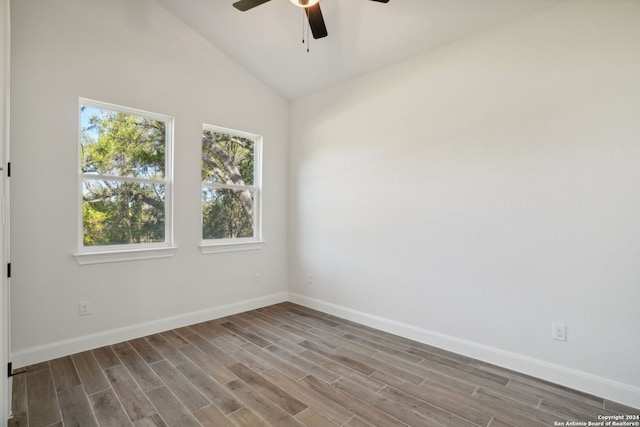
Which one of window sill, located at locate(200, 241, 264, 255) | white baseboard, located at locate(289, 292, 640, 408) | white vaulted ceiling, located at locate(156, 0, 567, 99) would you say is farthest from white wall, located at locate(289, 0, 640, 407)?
window sill, located at locate(200, 241, 264, 255)

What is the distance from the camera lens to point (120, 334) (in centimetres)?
312

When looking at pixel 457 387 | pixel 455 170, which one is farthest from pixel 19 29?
pixel 457 387

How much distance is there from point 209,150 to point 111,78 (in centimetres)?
117

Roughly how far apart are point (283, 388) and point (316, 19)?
272cm

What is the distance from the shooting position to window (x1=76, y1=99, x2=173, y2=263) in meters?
3.03

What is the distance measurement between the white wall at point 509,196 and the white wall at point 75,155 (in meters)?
1.55

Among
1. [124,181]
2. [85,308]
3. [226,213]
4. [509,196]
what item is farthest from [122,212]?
[509,196]

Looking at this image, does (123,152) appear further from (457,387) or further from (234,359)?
(457,387)

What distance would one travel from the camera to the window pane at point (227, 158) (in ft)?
12.7

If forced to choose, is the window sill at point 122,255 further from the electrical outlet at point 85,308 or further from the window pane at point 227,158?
the window pane at point 227,158

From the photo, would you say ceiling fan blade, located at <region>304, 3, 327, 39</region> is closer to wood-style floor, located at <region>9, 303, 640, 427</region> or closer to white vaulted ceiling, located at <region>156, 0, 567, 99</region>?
white vaulted ceiling, located at <region>156, 0, 567, 99</region>

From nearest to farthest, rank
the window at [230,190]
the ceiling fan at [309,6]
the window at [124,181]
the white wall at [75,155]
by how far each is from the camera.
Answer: the ceiling fan at [309,6], the white wall at [75,155], the window at [124,181], the window at [230,190]

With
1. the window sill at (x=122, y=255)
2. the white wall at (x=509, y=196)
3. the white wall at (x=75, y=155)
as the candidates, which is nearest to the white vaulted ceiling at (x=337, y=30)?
the white wall at (x=509, y=196)

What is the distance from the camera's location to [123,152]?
324cm
